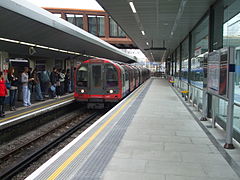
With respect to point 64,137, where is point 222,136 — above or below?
above

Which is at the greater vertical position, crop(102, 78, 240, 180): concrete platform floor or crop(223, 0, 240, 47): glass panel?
crop(223, 0, 240, 47): glass panel

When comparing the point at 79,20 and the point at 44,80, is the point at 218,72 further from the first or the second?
the point at 79,20

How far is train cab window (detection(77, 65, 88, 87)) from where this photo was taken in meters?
12.0

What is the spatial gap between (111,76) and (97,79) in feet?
2.19

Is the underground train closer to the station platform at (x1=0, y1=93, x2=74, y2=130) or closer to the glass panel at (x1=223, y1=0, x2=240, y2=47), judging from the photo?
the station platform at (x1=0, y1=93, x2=74, y2=130)

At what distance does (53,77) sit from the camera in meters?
12.9

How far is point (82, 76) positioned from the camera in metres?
12.1

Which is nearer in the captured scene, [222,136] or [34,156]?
[222,136]

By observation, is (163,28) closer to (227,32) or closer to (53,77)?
(53,77)

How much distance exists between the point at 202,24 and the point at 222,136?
637 centimetres

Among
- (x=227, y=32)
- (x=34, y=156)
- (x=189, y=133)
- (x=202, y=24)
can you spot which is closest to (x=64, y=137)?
(x=34, y=156)

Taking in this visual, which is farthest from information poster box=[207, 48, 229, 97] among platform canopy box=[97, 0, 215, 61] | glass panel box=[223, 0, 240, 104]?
platform canopy box=[97, 0, 215, 61]

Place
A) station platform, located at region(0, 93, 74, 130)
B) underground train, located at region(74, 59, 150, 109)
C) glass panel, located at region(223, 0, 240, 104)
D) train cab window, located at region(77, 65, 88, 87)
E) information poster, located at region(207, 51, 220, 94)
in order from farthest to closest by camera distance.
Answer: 1. train cab window, located at region(77, 65, 88, 87)
2. underground train, located at region(74, 59, 150, 109)
3. station platform, located at region(0, 93, 74, 130)
4. information poster, located at region(207, 51, 220, 94)
5. glass panel, located at region(223, 0, 240, 104)

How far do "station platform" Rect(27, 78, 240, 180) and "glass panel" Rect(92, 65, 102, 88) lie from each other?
5.46 m
